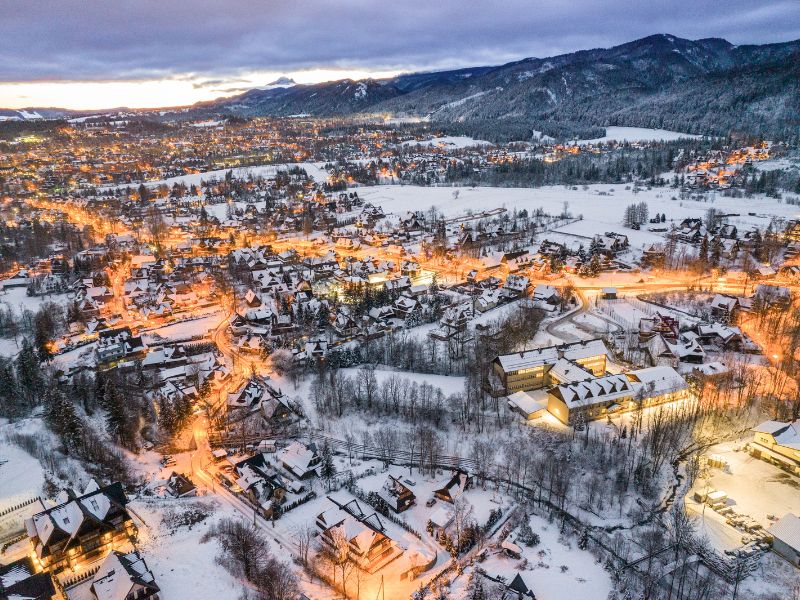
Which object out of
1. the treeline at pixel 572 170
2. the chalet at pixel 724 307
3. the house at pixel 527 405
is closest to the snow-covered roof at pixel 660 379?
the house at pixel 527 405

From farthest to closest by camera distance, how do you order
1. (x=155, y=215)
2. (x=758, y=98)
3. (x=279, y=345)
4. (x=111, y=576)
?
(x=758, y=98) → (x=155, y=215) → (x=279, y=345) → (x=111, y=576)

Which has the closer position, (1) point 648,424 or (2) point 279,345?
(1) point 648,424

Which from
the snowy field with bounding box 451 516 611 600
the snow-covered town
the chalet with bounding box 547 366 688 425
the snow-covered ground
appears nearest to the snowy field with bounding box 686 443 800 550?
the snow-covered town

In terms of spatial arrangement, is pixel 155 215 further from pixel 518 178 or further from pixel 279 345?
pixel 518 178

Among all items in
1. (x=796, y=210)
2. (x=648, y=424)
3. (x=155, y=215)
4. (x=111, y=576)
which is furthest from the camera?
(x=155, y=215)

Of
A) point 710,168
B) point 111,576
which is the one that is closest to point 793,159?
point 710,168

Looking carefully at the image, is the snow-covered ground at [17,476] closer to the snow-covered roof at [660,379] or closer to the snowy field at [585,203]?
the snow-covered roof at [660,379]

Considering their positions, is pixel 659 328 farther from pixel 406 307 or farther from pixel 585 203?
pixel 585 203
